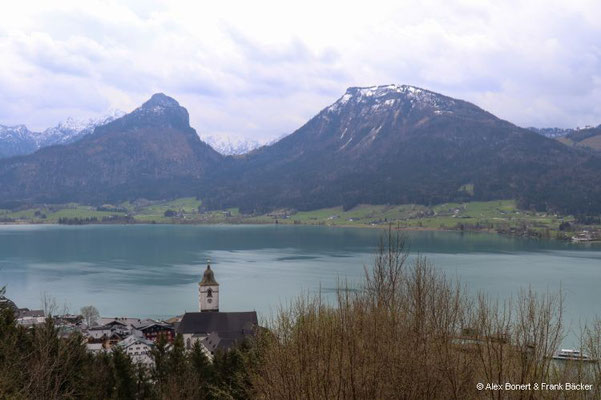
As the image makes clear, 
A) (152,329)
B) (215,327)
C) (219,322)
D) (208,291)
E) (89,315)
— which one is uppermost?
(208,291)

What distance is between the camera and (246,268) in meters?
113

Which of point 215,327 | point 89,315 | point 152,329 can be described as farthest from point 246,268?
A: point 215,327

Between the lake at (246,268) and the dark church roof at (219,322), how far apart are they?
649 centimetres

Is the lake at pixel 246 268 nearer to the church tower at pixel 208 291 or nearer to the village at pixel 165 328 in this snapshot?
the village at pixel 165 328

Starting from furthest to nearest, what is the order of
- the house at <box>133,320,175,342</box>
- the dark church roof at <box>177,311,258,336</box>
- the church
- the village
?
the house at <box>133,320,175,342</box>
the dark church roof at <box>177,311,258,336</box>
the village
the church

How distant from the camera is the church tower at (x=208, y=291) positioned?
178 feet

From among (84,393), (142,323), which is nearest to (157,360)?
(84,393)

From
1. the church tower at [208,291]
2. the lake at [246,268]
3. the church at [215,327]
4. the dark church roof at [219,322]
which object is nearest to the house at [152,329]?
the church tower at [208,291]

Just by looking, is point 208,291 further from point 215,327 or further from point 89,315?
point 89,315

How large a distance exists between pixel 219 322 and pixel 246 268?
6364 centimetres

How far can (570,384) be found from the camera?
Result: 11195 mm

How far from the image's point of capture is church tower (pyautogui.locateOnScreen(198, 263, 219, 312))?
54.1 m

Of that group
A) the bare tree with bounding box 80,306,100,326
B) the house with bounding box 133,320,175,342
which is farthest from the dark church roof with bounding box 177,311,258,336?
the bare tree with bounding box 80,306,100,326

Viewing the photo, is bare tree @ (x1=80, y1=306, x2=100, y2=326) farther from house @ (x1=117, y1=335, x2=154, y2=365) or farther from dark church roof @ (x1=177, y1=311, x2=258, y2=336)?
dark church roof @ (x1=177, y1=311, x2=258, y2=336)
